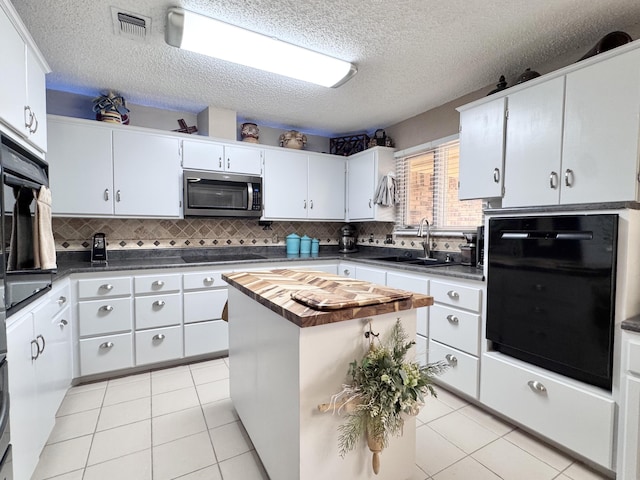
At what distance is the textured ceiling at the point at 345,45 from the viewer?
1.72 metres

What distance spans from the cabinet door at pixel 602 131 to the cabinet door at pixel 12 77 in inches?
108

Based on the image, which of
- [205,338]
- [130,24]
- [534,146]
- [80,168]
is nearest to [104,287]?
[205,338]

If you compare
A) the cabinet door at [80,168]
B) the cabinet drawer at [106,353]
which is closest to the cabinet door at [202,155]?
the cabinet door at [80,168]

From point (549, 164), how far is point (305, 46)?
1677 mm

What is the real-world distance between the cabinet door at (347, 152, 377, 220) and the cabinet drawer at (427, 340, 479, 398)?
170cm

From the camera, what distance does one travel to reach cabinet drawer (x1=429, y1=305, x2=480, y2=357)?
7.02ft

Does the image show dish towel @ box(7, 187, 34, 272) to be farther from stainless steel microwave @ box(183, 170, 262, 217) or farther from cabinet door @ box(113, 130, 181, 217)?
A: stainless steel microwave @ box(183, 170, 262, 217)

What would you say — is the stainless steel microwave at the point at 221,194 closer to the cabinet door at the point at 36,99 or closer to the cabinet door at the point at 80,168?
the cabinet door at the point at 80,168

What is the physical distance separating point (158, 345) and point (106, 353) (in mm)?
370

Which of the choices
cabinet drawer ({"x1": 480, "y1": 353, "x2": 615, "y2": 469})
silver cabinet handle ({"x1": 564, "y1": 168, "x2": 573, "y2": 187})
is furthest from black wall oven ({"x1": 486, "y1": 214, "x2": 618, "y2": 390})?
silver cabinet handle ({"x1": 564, "y1": 168, "x2": 573, "y2": 187})

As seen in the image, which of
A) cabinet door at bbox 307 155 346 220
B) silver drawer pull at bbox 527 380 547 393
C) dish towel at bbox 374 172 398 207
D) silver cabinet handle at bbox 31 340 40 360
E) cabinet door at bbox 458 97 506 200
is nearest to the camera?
silver cabinet handle at bbox 31 340 40 360

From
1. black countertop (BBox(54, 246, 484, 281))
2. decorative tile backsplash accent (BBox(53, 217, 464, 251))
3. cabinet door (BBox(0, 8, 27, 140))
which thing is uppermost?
cabinet door (BBox(0, 8, 27, 140))

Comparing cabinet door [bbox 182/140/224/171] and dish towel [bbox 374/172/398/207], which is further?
dish towel [bbox 374/172/398/207]

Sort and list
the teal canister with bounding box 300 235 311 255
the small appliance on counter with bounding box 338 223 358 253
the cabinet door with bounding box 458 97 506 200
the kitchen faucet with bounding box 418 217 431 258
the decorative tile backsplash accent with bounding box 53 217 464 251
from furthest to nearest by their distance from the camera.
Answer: the small appliance on counter with bounding box 338 223 358 253, the teal canister with bounding box 300 235 311 255, the kitchen faucet with bounding box 418 217 431 258, the decorative tile backsplash accent with bounding box 53 217 464 251, the cabinet door with bounding box 458 97 506 200
